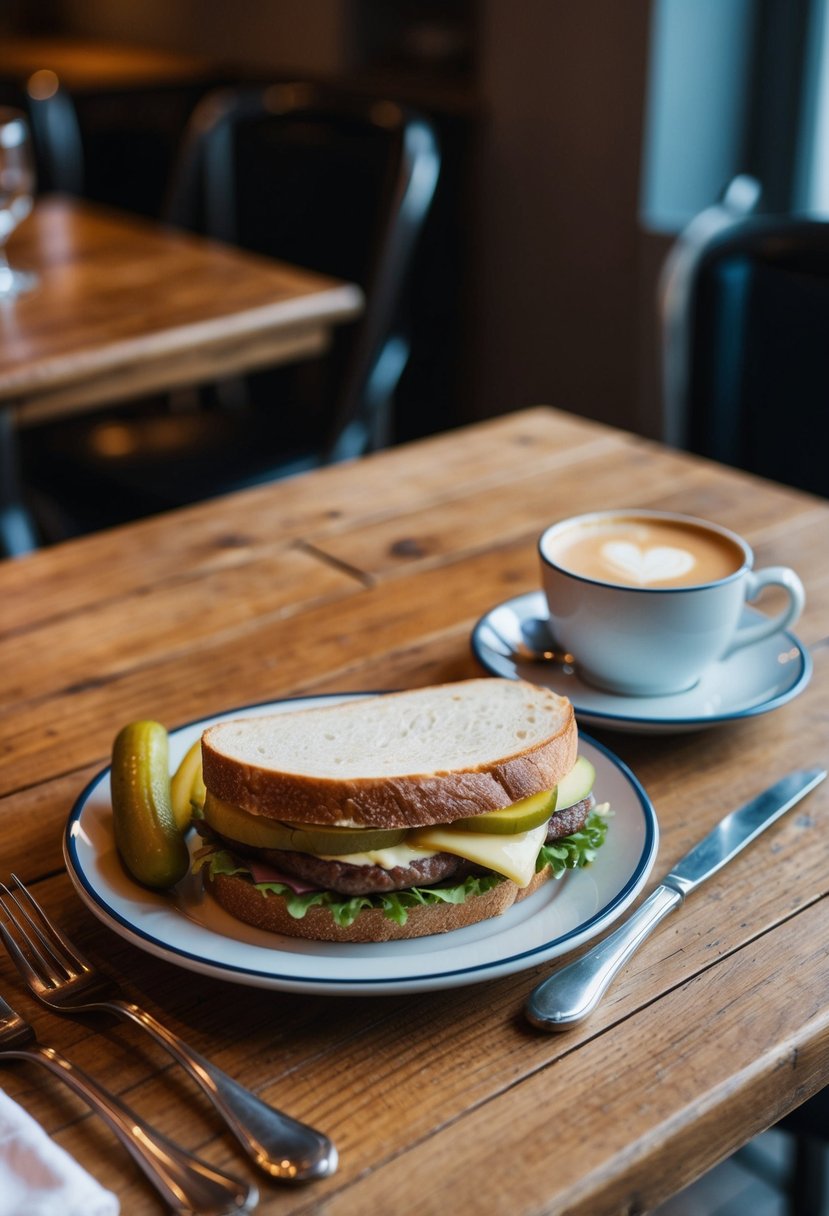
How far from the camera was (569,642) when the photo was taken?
82 cm

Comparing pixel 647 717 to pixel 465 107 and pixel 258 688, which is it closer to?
pixel 258 688

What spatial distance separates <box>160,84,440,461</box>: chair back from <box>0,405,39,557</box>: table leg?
0.53m

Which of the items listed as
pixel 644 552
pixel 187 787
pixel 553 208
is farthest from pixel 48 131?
pixel 187 787

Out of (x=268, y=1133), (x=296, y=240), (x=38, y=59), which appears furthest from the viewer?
(x=38, y=59)

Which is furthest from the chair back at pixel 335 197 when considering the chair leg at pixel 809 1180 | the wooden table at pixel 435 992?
the chair leg at pixel 809 1180

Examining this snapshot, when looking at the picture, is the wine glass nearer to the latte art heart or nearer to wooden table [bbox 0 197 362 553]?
wooden table [bbox 0 197 362 553]

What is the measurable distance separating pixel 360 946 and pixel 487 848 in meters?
0.07

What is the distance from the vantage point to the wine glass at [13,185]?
1802 millimetres

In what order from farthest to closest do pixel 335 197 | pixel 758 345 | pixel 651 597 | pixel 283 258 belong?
pixel 283 258
pixel 335 197
pixel 758 345
pixel 651 597

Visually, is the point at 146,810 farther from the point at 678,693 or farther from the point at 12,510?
the point at 12,510

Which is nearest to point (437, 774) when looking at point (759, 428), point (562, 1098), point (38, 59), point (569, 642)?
point (562, 1098)

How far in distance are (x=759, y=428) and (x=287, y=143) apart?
1194 mm

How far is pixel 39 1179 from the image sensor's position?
0.47m

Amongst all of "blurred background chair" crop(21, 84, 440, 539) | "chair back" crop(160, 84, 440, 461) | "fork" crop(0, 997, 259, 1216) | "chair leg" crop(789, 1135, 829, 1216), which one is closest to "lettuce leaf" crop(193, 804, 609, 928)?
"fork" crop(0, 997, 259, 1216)
